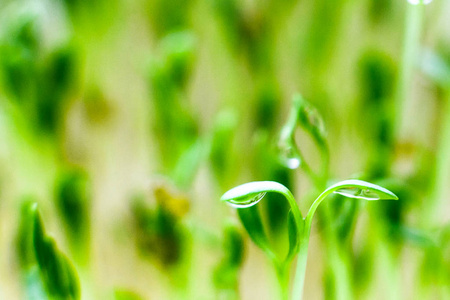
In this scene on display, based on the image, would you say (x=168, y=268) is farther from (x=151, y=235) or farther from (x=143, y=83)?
(x=143, y=83)

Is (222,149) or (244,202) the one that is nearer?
(244,202)

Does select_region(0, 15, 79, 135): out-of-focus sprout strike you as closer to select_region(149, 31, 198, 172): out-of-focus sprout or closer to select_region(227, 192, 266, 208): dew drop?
select_region(149, 31, 198, 172): out-of-focus sprout

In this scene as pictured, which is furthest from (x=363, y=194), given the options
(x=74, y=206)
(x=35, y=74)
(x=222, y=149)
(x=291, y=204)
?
(x=35, y=74)

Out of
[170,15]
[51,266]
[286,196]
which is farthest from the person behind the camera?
[170,15]

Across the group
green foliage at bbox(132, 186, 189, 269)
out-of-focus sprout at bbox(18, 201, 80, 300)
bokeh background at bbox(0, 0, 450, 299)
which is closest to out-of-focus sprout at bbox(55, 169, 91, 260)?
bokeh background at bbox(0, 0, 450, 299)

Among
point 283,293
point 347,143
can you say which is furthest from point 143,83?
point 283,293

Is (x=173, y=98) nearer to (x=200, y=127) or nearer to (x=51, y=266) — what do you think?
(x=200, y=127)

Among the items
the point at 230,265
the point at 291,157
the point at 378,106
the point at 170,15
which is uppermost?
the point at 170,15
